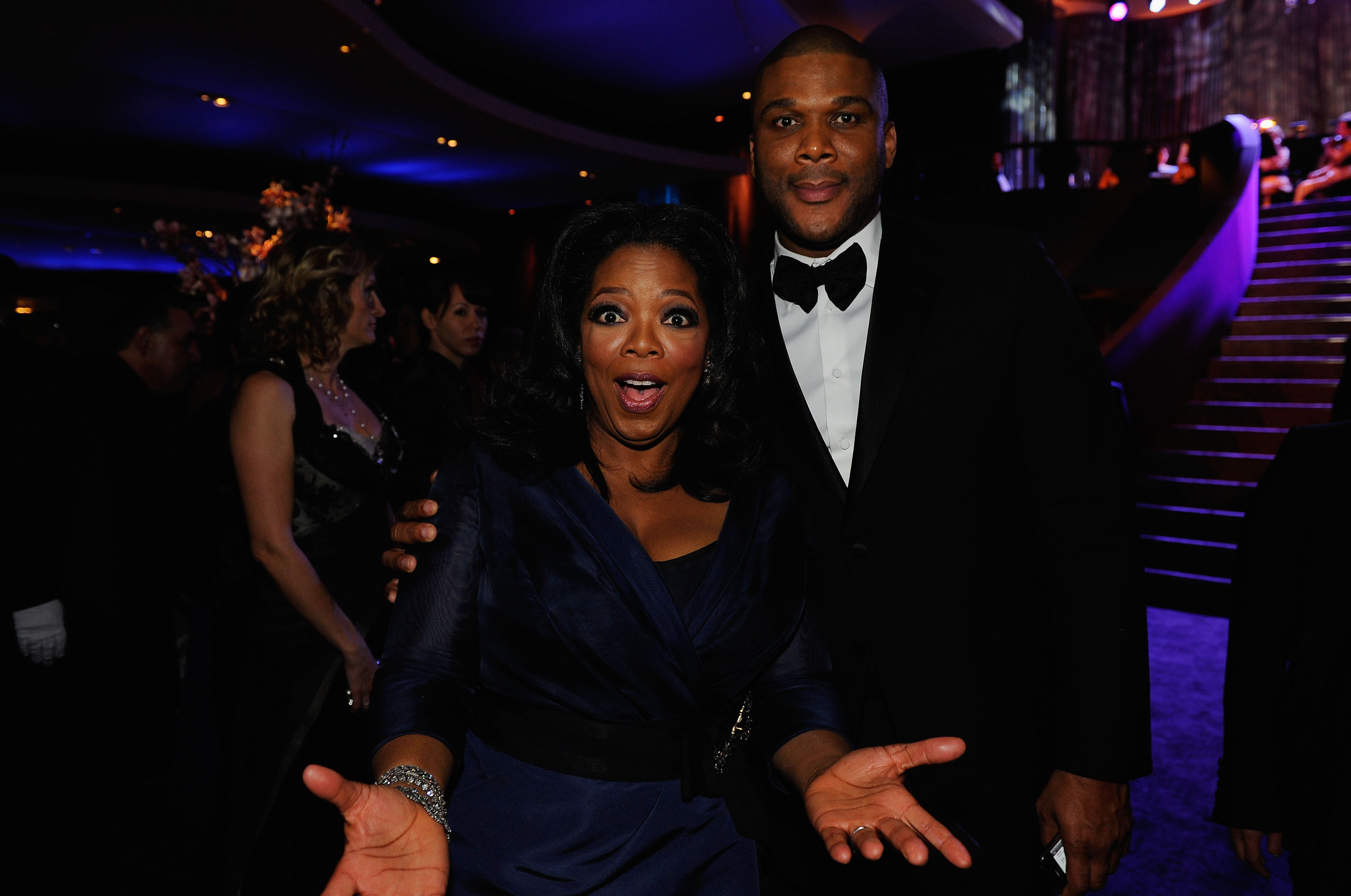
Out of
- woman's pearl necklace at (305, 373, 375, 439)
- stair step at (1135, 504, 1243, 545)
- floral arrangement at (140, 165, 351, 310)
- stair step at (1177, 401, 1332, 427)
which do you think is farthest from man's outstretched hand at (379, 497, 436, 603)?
stair step at (1177, 401, 1332, 427)

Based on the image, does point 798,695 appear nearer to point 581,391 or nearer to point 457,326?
point 581,391

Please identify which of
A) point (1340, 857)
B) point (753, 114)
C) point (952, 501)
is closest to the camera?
point (1340, 857)

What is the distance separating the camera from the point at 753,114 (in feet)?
6.12

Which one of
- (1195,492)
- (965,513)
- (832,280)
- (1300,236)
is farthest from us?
(1300,236)

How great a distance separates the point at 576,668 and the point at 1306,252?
10.5m

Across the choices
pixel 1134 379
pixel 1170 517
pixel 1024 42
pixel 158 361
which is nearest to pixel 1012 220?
pixel 1024 42

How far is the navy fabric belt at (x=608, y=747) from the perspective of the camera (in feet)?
4.66

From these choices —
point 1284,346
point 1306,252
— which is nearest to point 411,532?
point 1284,346

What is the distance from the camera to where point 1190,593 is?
6.02 m

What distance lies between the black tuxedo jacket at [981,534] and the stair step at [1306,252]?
31.0 feet

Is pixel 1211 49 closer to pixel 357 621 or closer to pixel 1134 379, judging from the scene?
pixel 1134 379

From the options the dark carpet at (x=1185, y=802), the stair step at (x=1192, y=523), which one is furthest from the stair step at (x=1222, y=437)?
the dark carpet at (x=1185, y=802)

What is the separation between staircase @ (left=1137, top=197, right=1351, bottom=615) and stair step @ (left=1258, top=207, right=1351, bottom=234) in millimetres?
26

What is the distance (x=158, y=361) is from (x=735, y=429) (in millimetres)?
3337
